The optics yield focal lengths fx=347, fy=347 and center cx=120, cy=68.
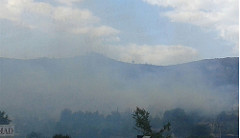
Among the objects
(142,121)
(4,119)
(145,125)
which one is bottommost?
(145,125)

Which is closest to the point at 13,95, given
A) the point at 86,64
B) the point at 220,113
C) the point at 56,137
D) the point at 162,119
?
the point at 56,137

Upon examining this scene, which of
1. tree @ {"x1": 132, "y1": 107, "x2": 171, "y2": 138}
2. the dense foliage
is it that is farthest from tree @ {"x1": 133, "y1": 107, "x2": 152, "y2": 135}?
the dense foliage

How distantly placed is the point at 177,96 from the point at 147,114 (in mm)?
3568

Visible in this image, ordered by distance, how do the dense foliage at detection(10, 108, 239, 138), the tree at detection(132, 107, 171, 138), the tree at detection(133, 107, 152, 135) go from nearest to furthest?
1. the tree at detection(132, 107, 171, 138)
2. the tree at detection(133, 107, 152, 135)
3. the dense foliage at detection(10, 108, 239, 138)

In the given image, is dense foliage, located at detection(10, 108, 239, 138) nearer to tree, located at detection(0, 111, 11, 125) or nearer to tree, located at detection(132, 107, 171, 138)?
tree, located at detection(132, 107, 171, 138)

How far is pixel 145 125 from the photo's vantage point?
1327cm

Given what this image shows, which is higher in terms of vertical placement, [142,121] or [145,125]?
[142,121]

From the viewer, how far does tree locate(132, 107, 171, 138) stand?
1278cm

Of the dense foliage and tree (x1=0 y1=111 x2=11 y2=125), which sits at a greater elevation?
tree (x1=0 y1=111 x2=11 y2=125)

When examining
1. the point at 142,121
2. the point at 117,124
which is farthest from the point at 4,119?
the point at 117,124

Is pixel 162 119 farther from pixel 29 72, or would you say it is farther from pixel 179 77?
pixel 29 72

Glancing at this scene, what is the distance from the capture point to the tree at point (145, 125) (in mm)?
12778

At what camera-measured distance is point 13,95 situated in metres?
14.9

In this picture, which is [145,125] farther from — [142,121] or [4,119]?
[4,119]
